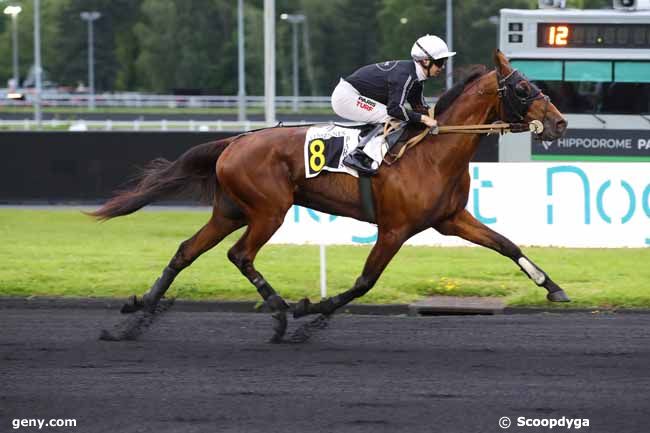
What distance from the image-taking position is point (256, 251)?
986cm

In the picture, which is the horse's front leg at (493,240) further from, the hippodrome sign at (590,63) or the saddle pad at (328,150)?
the hippodrome sign at (590,63)

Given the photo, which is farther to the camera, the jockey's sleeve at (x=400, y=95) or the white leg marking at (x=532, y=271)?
the white leg marking at (x=532, y=271)

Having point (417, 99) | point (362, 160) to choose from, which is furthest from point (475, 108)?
point (362, 160)

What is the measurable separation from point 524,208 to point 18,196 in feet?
33.8

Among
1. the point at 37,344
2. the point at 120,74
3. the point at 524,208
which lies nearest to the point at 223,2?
the point at 120,74

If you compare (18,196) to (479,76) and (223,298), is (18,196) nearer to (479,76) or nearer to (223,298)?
(223,298)

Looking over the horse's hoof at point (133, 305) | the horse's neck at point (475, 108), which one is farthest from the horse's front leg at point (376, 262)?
the horse's hoof at point (133, 305)

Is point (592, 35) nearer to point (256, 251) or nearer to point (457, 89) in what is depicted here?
point (457, 89)

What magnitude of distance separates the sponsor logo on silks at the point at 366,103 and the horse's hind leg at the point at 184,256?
1.37m

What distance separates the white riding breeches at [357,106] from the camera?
994cm

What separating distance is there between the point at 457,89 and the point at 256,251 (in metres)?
Result: 1.97

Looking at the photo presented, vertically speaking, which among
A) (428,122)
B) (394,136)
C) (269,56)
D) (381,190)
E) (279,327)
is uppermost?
(269,56)

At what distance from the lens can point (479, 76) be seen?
32.6ft

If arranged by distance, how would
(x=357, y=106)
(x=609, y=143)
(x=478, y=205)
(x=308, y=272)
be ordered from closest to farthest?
(x=357, y=106) < (x=308, y=272) < (x=478, y=205) < (x=609, y=143)
